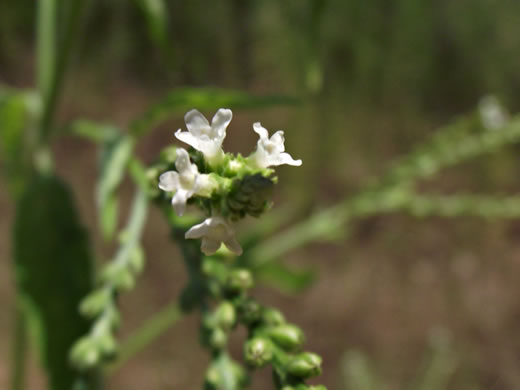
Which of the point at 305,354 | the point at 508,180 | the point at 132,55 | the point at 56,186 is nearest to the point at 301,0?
the point at 132,55

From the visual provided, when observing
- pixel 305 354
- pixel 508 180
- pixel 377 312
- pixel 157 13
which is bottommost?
pixel 305 354

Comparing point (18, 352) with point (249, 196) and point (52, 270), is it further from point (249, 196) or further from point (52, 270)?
point (249, 196)

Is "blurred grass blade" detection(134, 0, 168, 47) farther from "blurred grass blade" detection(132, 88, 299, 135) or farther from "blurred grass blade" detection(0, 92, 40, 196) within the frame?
"blurred grass blade" detection(0, 92, 40, 196)

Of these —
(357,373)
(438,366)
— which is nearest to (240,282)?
(357,373)

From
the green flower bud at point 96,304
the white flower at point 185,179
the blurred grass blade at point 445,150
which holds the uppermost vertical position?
the blurred grass blade at point 445,150

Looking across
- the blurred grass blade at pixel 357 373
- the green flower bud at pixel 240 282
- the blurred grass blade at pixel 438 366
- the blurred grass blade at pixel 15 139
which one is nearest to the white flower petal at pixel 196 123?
the green flower bud at pixel 240 282

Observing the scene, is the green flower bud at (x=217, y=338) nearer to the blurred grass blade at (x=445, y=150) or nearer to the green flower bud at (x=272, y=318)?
the green flower bud at (x=272, y=318)

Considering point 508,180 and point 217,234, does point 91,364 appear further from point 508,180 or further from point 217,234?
point 508,180
